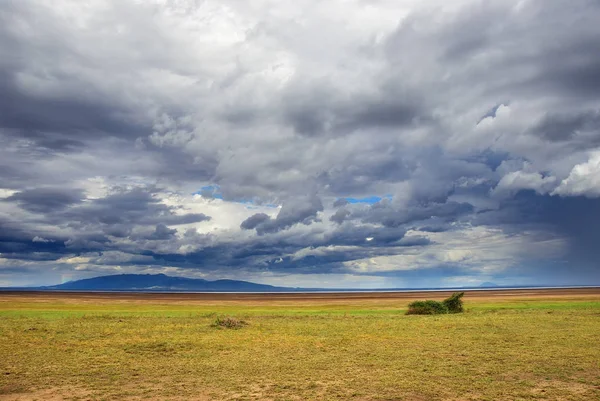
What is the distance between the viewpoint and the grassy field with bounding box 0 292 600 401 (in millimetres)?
17500

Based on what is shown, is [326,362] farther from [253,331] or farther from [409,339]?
[253,331]

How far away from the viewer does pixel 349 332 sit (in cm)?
3706

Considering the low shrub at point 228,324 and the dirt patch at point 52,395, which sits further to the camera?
the low shrub at point 228,324

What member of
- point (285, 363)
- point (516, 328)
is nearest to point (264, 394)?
point (285, 363)

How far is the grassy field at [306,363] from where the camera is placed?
17.5m

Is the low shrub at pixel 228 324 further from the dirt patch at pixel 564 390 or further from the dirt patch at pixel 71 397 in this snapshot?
the dirt patch at pixel 564 390

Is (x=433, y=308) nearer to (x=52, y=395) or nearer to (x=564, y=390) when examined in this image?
(x=564, y=390)

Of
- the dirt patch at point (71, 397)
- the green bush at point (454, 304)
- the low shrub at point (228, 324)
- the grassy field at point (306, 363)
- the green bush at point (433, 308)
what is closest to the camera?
the dirt patch at point (71, 397)

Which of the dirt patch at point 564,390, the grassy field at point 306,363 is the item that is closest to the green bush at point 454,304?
the grassy field at point 306,363

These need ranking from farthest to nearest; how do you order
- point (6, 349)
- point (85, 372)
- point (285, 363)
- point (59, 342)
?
point (59, 342) → point (6, 349) → point (285, 363) → point (85, 372)

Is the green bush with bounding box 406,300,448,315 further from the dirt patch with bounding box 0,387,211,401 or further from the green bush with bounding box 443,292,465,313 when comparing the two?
the dirt patch with bounding box 0,387,211,401

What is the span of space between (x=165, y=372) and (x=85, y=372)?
380 cm

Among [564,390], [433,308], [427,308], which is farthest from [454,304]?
[564,390]

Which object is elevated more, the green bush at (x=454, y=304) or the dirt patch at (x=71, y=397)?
the green bush at (x=454, y=304)
